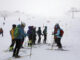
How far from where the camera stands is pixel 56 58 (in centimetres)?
855

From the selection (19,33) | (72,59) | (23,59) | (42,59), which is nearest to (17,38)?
(19,33)

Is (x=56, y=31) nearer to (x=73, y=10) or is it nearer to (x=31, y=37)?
(x=31, y=37)

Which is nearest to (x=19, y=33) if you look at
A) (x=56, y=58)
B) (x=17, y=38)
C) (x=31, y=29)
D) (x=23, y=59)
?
(x=17, y=38)

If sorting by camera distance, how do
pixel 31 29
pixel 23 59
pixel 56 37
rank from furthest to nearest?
pixel 31 29 → pixel 56 37 → pixel 23 59

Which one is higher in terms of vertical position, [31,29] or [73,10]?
[73,10]

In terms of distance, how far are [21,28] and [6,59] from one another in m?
1.76

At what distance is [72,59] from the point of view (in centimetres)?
833

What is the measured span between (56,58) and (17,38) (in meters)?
2.31

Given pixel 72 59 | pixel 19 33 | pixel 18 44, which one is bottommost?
pixel 72 59

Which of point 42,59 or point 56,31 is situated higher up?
point 56,31

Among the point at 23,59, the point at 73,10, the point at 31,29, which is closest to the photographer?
the point at 23,59

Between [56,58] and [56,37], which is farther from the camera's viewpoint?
[56,37]

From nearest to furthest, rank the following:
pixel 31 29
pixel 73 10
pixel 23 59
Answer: pixel 23 59 < pixel 31 29 < pixel 73 10

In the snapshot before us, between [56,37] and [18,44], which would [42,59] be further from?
[56,37]
